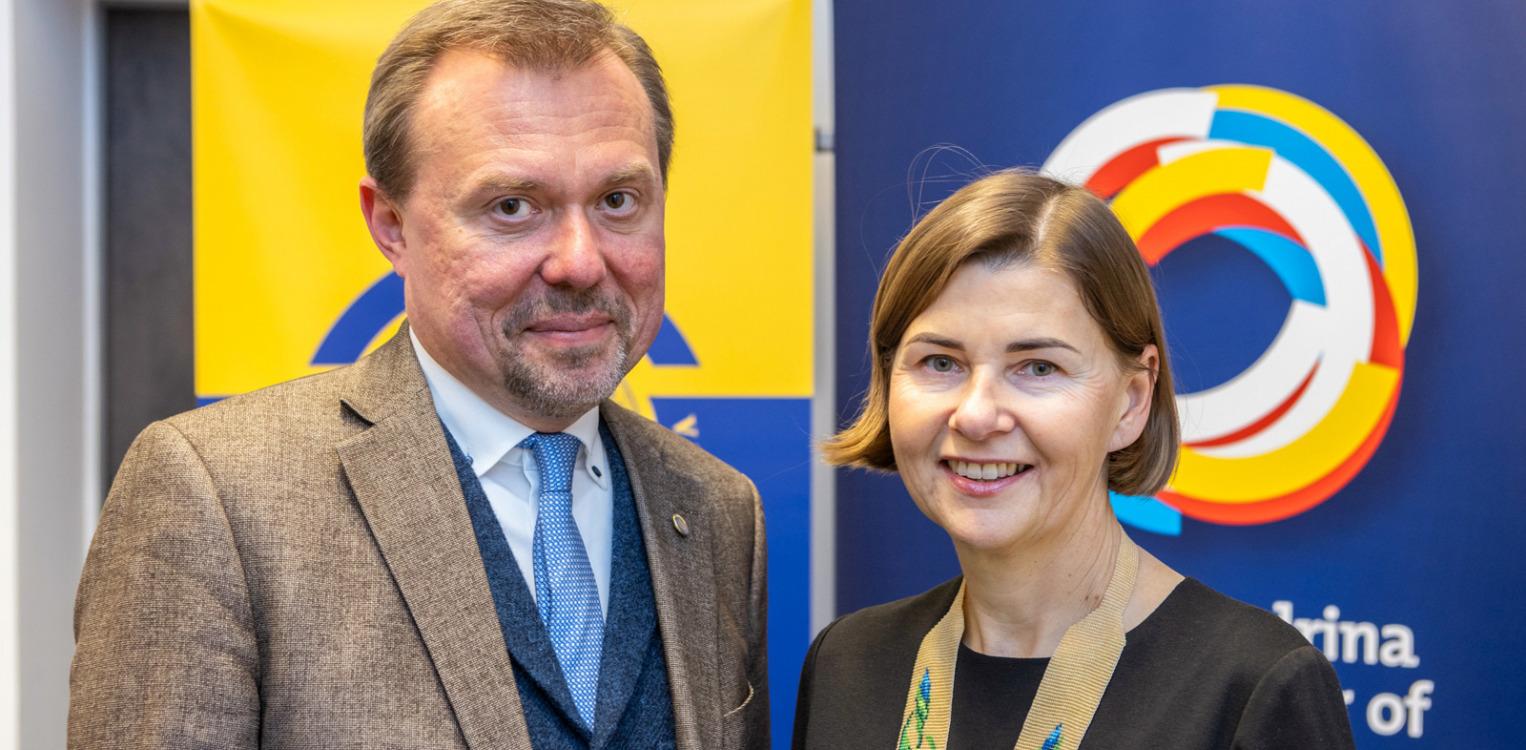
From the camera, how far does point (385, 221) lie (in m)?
1.90

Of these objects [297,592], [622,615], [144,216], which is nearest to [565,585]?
[622,615]

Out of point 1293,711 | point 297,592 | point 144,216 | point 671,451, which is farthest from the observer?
point 144,216

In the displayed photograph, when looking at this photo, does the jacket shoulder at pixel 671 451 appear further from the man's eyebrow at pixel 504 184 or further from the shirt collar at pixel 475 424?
the man's eyebrow at pixel 504 184

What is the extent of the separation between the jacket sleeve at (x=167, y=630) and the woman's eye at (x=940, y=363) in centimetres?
83

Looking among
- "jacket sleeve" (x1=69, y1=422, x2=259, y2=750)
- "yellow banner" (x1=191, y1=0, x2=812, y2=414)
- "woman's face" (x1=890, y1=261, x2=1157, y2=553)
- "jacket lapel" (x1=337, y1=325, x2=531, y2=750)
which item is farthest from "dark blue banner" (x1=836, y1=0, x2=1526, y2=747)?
"jacket sleeve" (x1=69, y1=422, x2=259, y2=750)

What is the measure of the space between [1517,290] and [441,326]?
2016 millimetres

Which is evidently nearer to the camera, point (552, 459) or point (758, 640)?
point (552, 459)

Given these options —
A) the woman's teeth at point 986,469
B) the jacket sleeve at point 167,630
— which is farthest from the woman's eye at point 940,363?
the jacket sleeve at point 167,630

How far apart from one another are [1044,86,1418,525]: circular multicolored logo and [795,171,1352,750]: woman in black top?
1.06 meters

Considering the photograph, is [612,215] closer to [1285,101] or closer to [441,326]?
[441,326]

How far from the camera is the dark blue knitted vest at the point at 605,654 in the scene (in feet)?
5.65

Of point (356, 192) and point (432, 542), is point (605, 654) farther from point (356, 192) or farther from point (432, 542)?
point (356, 192)

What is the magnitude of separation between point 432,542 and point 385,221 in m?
0.44

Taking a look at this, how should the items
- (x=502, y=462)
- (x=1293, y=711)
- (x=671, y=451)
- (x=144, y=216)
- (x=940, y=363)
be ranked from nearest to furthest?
1. (x=1293, y=711)
2. (x=940, y=363)
3. (x=502, y=462)
4. (x=671, y=451)
5. (x=144, y=216)
